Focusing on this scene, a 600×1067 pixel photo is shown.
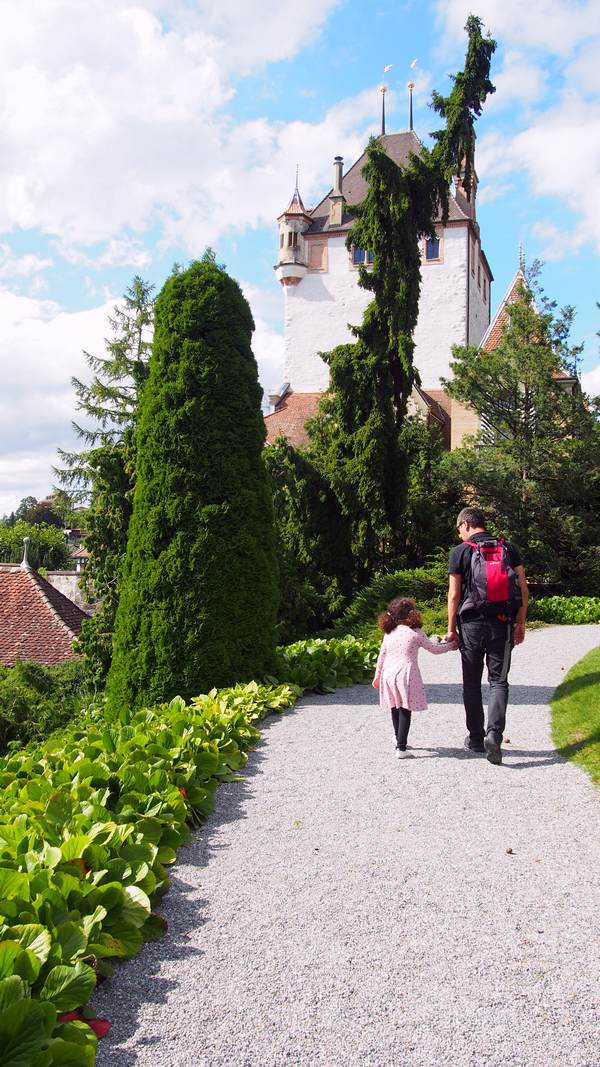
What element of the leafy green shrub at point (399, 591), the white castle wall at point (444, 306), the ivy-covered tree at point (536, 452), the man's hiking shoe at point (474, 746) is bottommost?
the man's hiking shoe at point (474, 746)

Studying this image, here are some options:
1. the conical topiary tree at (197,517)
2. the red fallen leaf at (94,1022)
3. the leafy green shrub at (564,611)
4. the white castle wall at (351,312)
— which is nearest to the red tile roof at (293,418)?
the white castle wall at (351,312)

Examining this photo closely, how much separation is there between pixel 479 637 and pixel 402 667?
2.07 feet

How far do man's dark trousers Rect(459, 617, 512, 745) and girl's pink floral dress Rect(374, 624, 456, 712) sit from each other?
18 cm

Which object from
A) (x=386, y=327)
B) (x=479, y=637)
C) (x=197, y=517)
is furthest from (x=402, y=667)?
(x=386, y=327)

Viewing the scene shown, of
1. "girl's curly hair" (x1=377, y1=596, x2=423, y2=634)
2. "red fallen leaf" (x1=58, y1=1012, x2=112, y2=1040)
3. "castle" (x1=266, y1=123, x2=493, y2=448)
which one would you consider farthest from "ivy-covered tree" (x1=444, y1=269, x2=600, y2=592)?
"castle" (x1=266, y1=123, x2=493, y2=448)

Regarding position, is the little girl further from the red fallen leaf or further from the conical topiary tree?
the red fallen leaf

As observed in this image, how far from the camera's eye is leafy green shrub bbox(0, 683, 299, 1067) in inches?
104

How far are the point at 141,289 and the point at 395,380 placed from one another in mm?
22230

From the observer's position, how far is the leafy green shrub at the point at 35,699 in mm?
15773

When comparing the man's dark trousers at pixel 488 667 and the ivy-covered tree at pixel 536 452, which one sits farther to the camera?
the ivy-covered tree at pixel 536 452

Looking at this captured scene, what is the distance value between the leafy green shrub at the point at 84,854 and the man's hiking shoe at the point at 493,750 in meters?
1.76

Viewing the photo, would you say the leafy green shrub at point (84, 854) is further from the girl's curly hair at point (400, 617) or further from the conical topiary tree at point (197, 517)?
the conical topiary tree at point (197, 517)

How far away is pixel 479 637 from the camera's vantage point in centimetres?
621

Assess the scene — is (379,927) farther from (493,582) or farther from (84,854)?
(493,582)
